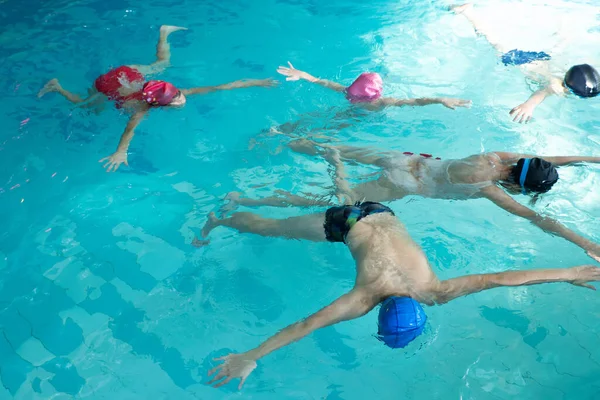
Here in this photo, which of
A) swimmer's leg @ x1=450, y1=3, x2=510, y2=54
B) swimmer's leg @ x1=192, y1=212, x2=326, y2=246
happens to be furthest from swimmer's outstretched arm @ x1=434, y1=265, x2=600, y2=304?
swimmer's leg @ x1=450, y1=3, x2=510, y2=54

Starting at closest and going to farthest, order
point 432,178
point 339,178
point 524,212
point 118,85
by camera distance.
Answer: point 524,212
point 432,178
point 339,178
point 118,85

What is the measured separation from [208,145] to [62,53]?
3.55 metres

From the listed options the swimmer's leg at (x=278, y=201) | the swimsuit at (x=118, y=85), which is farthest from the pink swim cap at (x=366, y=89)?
the swimsuit at (x=118, y=85)

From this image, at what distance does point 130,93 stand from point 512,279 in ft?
A: 16.6

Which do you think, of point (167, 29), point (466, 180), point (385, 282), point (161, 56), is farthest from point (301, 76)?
point (385, 282)

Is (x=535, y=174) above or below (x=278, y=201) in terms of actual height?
above

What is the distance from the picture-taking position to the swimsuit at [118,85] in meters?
Answer: 6.33

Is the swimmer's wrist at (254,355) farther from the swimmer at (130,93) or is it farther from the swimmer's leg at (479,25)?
the swimmer's leg at (479,25)

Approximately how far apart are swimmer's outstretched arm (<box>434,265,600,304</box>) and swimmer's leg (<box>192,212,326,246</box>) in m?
1.28

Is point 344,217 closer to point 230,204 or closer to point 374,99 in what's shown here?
point 230,204

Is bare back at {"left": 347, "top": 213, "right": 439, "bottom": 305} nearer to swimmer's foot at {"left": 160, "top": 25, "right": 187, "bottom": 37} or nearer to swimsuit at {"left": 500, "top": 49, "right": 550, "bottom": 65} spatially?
swimsuit at {"left": 500, "top": 49, "right": 550, "bottom": 65}

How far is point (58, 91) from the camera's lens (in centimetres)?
677

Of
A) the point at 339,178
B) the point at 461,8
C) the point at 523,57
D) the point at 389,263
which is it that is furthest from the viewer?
the point at 461,8

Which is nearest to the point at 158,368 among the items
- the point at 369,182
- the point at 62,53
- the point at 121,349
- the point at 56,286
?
the point at 121,349
